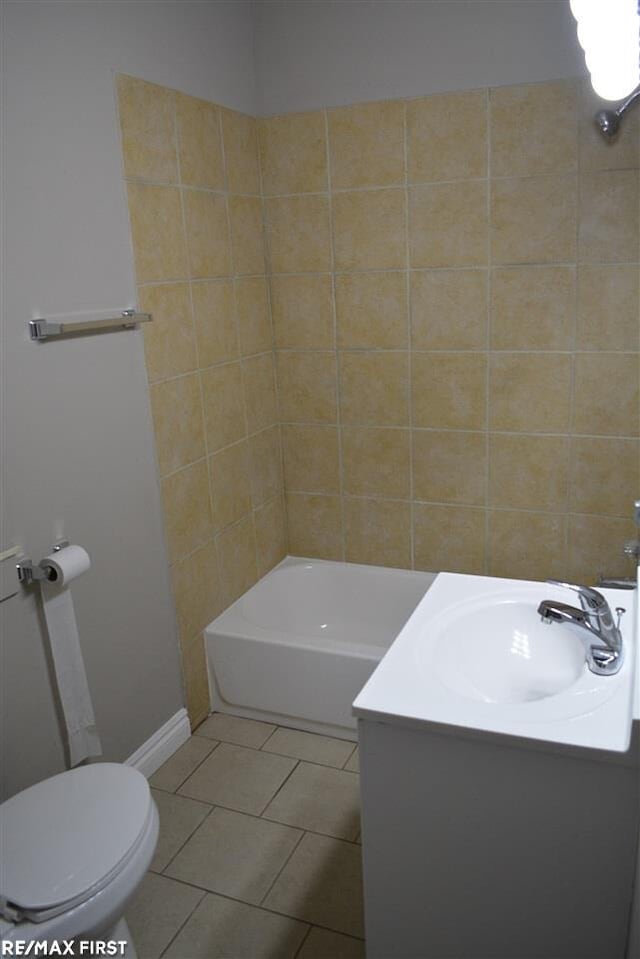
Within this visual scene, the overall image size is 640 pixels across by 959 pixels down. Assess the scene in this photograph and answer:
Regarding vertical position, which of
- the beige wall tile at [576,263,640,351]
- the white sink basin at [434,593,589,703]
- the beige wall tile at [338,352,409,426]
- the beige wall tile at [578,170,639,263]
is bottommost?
the white sink basin at [434,593,589,703]

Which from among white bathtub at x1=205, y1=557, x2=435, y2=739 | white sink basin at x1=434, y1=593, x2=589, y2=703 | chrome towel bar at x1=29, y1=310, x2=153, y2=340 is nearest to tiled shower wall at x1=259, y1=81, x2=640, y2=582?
white bathtub at x1=205, y1=557, x2=435, y2=739

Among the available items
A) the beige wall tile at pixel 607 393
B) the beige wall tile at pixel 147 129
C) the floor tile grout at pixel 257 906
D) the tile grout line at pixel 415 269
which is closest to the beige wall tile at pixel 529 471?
the beige wall tile at pixel 607 393

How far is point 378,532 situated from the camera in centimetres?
312

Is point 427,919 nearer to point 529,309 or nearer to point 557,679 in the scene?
point 557,679

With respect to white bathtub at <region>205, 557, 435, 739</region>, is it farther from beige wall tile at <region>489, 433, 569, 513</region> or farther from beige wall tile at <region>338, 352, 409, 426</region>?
beige wall tile at <region>338, 352, 409, 426</region>

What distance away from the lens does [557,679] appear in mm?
1657

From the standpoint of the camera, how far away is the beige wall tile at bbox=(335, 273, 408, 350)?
2822 millimetres

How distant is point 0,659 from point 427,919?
44.1 inches

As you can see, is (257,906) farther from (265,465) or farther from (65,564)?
(265,465)

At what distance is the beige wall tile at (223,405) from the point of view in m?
2.65

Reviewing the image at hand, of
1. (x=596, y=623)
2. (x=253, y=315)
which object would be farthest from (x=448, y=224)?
(x=596, y=623)

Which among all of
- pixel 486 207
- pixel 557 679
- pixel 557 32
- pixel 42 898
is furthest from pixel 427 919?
pixel 557 32

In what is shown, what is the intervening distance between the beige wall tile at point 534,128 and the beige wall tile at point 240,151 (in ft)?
2.89

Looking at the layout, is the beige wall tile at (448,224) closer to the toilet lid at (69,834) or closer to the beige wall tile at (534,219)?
the beige wall tile at (534,219)
